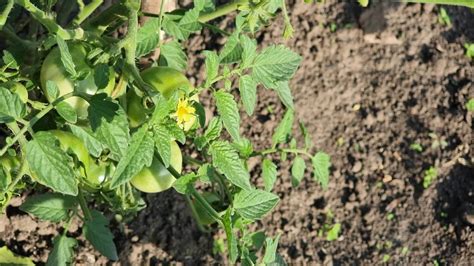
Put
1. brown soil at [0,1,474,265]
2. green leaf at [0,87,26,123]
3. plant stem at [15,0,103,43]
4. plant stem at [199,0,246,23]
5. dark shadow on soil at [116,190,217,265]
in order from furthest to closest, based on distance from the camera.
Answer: brown soil at [0,1,474,265], dark shadow on soil at [116,190,217,265], plant stem at [199,0,246,23], plant stem at [15,0,103,43], green leaf at [0,87,26,123]

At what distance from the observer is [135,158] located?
120 centimetres

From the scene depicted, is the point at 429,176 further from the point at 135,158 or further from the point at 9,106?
the point at 9,106

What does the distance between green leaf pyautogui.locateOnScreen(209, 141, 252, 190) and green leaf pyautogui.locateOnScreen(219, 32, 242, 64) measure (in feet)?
0.61

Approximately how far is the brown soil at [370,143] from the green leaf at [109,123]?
883 mm

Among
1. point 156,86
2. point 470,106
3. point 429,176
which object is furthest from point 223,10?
point 470,106

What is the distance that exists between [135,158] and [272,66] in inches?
13.9

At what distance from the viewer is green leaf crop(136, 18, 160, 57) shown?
1410 millimetres

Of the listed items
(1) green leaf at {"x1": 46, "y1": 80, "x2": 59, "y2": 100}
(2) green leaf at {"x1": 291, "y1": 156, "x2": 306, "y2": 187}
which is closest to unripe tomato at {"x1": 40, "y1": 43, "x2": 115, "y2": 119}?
(1) green leaf at {"x1": 46, "y1": 80, "x2": 59, "y2": 100}

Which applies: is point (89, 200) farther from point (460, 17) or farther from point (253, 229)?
point (460, 17)

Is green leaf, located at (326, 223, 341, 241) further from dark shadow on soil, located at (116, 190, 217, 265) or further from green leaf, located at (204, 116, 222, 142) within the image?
green leaf, located at (204, 116, 222, 142)

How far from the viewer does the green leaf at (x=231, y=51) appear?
4.62 ft

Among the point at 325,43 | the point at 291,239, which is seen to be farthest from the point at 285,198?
the point at 325,43

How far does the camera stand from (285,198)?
230cm

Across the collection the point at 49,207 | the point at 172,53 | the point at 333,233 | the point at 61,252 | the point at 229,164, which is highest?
the point at 172,53
